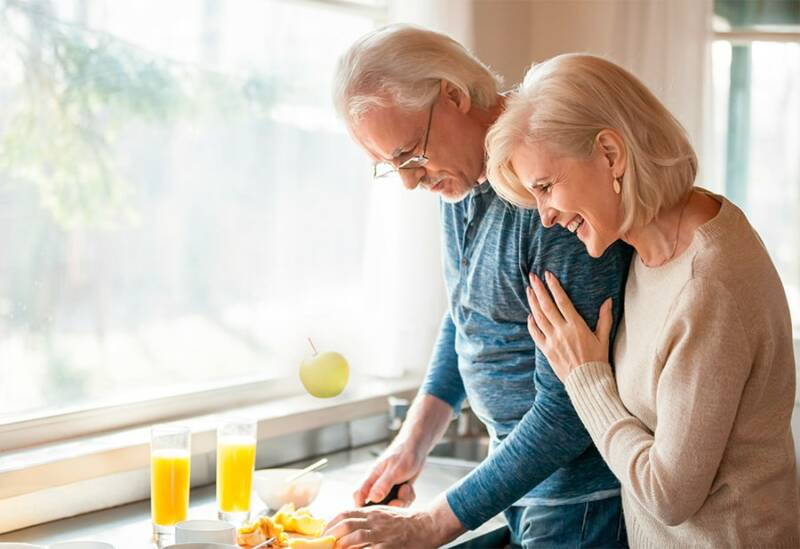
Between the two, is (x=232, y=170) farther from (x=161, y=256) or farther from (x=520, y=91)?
(x=520, y=91)

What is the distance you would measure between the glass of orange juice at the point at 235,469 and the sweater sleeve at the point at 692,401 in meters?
0.77

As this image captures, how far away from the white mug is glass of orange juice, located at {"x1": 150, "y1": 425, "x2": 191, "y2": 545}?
17 cm

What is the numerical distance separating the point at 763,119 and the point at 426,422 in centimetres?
192

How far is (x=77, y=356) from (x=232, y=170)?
2.01ft

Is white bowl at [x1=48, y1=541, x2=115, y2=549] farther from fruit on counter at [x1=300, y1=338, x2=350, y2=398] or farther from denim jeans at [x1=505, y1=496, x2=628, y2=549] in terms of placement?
fruit on counter at [x1=300, y1=338, x2=350, y2=398]

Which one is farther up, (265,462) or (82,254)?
(82,254)

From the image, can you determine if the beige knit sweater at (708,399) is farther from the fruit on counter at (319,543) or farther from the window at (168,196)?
the window at (168,196)

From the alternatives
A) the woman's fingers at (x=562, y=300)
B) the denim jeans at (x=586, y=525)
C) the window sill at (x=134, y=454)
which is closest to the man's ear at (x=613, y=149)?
the woman's fingers at (x=562, y=300)

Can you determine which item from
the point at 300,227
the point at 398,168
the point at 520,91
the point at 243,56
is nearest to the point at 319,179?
the point at 300,227

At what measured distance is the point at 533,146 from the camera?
1.53 metres

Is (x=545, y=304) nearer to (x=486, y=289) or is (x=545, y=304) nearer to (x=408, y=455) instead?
(x=486, y=289)

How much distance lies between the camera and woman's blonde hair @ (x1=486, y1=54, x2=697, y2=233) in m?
1.49

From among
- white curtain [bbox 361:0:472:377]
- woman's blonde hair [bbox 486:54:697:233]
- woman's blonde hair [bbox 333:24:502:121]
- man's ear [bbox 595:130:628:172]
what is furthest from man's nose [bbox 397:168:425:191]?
white curtain [bbox 361:0:472:377]

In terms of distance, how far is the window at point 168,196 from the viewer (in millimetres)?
2225
